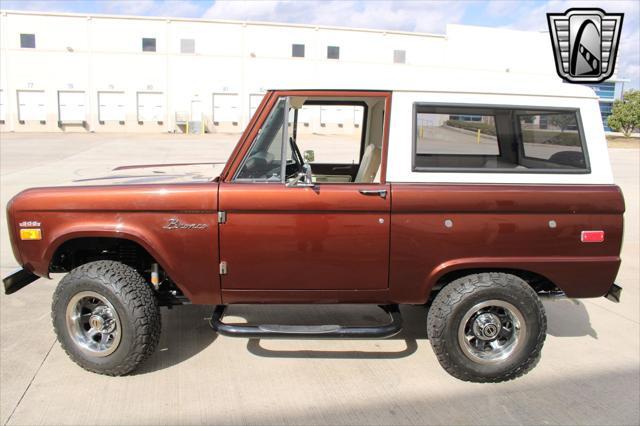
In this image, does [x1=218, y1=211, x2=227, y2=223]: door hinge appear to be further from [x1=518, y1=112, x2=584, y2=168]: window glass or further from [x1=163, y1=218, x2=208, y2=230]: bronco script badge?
[x1=518, y1=112, x2=584, y2=168]: window glass

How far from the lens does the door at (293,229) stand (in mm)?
→ 3334

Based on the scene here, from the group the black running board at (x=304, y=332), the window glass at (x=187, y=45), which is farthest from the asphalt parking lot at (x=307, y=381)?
the window glass at (x=187, y=45)

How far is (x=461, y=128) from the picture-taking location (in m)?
3.78

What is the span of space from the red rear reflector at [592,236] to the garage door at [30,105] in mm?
42434

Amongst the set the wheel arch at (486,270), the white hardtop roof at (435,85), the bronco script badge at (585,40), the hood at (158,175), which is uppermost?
the bronco script badge at (585,40)

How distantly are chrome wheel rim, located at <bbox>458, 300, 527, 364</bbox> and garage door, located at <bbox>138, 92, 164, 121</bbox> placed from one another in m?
39.7

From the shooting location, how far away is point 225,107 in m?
40.8

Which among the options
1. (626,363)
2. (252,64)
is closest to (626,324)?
(626,363)

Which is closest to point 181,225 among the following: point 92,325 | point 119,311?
point 119,311

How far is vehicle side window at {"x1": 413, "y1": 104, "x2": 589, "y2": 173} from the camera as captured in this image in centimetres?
350

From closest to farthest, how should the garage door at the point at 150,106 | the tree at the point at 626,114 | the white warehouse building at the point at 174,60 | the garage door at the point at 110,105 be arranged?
the white warehouse building at the point at 174,60 < the garage door at the point at 110,105 < the garage door at the point at 150,106 < the tree at the point at 626,114

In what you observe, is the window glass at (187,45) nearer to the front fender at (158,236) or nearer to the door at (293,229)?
the front fender at (158,236)

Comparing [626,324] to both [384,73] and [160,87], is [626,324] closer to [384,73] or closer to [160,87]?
[384,73]

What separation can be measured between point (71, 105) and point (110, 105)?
2791mm
